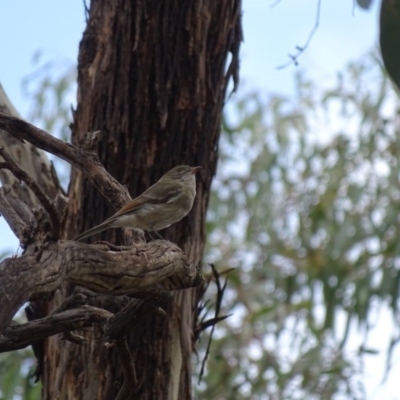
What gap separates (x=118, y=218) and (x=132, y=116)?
22.7 inches

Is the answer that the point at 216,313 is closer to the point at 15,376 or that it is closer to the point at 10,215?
the point at 10,215

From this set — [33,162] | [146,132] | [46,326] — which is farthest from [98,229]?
[33,162]

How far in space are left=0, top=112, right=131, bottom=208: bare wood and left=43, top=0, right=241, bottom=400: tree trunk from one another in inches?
22.0

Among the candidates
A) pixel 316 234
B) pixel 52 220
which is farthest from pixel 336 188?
pixel 52 220

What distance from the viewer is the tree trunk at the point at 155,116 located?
131 inches

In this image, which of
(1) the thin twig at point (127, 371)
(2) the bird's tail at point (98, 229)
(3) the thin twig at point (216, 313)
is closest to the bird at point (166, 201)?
(2) the bird's tail at point (98, 229)

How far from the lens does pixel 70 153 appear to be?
263 cm

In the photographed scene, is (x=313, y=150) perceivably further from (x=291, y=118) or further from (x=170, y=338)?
(x=170, y=338)

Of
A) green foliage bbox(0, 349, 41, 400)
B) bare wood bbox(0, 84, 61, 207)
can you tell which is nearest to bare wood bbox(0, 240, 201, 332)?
bare wood bbox(0, 84, 61, 207)

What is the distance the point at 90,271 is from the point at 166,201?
44.4 inches

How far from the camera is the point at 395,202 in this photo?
261 inches

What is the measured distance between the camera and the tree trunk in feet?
10.9

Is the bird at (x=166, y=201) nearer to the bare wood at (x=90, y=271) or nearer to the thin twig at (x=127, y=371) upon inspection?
the thin twig at (x=127, y=371)

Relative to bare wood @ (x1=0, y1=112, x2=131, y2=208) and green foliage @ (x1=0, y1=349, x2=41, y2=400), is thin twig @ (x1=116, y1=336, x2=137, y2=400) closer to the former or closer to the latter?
bare wood @ (x1=0, y1=112, x2=131, y2=208)
